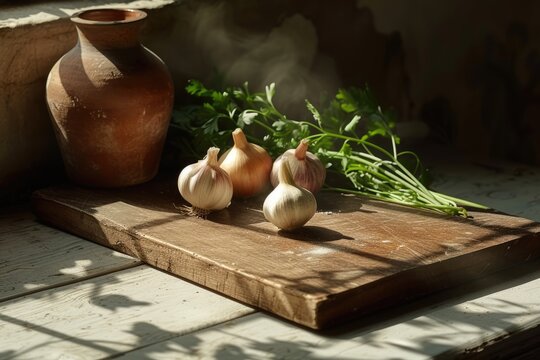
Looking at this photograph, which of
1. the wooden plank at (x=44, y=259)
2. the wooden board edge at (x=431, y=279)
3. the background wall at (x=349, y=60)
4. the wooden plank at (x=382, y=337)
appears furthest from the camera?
the background wall at (x=349, y=60)

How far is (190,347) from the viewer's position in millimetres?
2096

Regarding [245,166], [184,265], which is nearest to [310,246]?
[184,265]

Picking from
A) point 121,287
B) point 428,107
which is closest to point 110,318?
point 121,287

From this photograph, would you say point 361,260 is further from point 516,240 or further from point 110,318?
point 110,318

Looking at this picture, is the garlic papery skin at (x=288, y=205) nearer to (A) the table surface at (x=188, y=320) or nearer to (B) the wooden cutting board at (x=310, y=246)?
(B) the wooden cutting board at (x=310, y=246)

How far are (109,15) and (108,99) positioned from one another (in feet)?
0.90

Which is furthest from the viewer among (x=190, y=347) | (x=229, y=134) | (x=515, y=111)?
(x=515, y=111)

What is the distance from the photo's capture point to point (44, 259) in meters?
2.62

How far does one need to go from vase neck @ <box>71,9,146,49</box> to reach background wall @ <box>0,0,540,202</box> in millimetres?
114

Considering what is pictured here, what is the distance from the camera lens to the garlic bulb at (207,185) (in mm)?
2678

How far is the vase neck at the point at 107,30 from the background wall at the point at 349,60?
114 millimetres

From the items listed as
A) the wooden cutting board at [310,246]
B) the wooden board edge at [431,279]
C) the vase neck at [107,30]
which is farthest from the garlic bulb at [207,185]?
the wooden board edge at [431,279]

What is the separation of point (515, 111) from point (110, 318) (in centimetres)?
184

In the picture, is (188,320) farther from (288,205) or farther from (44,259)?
(44,259)
